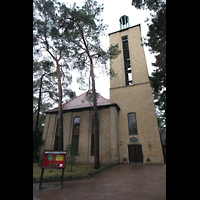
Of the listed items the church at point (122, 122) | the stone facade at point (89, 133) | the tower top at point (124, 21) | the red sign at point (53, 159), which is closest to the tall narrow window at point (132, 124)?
the church at point (122, 122)

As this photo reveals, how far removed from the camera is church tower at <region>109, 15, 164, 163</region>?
15070 millimetres

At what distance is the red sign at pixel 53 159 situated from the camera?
5.86m

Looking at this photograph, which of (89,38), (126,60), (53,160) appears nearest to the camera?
(53,160)

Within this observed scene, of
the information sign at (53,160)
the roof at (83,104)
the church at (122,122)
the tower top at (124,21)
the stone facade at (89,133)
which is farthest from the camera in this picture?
the tower top at (124,21)

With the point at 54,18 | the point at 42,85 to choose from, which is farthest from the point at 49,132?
the point at 54,18

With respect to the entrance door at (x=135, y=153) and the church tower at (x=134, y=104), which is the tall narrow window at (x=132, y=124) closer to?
the church tower at (x=134, y=104)

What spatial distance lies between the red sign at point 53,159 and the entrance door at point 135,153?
11665 millimetres

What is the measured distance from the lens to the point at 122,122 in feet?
56.7

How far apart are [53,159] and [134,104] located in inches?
547

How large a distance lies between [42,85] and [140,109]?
15.3 meters

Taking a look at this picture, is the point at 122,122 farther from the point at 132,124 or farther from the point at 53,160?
the point at 53,160

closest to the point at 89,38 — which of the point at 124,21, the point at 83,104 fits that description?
the point at 83,104
